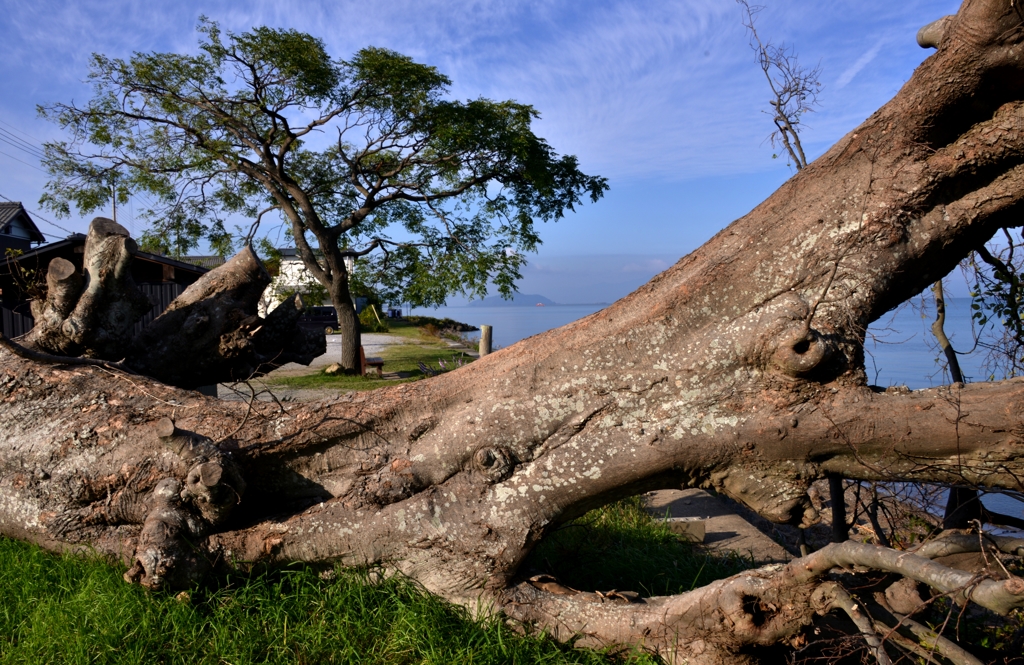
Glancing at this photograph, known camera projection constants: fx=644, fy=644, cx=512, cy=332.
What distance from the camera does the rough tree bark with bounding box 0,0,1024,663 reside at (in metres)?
3.03

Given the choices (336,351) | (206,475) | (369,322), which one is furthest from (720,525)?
(369,322)

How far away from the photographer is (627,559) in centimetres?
493

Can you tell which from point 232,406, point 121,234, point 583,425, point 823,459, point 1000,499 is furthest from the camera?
point 1000,499

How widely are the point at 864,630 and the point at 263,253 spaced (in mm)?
18099

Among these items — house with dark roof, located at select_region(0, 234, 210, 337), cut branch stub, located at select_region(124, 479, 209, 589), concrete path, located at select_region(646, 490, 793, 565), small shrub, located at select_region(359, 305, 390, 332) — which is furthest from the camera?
small shrub, located at select_region(359, 305, 390, 332)

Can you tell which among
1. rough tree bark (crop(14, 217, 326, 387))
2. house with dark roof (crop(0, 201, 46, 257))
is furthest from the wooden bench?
house with dark roof (crop(0, 201, 46, 257))

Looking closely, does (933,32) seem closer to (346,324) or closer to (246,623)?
(246,623)

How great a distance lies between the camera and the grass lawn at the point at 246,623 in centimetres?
304

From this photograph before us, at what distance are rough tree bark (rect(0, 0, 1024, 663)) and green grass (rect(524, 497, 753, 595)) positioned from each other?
684mm

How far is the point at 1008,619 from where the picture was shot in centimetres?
429

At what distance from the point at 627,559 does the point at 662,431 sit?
2.02m

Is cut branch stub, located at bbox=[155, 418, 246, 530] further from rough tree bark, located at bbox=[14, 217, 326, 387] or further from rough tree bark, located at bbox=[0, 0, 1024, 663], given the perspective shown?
rough tree bark, located at bbox=[14, 217, 326, 387]

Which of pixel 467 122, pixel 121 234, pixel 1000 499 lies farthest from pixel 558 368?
pixel 467 122

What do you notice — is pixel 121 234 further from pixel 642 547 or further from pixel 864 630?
pixel 864 630
